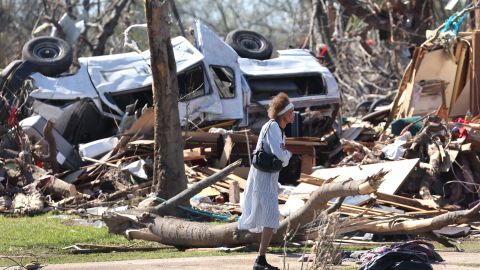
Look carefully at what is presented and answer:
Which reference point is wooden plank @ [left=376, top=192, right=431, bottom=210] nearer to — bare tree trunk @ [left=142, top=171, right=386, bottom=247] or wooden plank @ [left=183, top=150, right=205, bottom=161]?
bare tree trunk @ [left=142, top=171, right=386, bottom=247]

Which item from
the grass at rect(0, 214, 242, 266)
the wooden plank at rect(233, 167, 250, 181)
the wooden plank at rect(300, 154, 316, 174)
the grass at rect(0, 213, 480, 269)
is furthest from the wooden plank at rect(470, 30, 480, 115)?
the grass at rect(0, 214, 242, 266)

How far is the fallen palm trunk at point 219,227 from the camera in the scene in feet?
31.5

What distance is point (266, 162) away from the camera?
9047mm

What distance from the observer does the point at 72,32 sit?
2797 cm

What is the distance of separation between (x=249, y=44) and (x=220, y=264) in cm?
1226

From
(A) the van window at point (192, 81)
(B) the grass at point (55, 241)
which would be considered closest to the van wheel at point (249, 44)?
(A) the van window at point (192, 81)

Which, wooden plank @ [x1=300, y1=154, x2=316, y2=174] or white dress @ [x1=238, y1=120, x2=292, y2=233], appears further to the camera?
wooden plank @ [x1=300, y1=154, x2=316, y2=174]

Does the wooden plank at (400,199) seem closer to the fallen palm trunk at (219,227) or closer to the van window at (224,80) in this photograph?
the fallen palm trunk at (219,227)

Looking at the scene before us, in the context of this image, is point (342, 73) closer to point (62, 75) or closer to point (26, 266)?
point (62, 75)

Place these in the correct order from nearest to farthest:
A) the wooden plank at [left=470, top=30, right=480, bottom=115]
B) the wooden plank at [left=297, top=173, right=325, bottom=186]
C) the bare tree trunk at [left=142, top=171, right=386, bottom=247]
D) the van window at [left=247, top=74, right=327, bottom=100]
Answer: the bare tree trunk at [left=142, top=171, right=386, bottom=247] < the wooden plank at [left=297, top=173, right=325, bottom=186] < the wooden plank at [left=470, top=30, right=480, bottom=115] < the van window at [left=247, top=74, right=327, bottom=100]

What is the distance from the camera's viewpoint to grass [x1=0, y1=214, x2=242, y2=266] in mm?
10547

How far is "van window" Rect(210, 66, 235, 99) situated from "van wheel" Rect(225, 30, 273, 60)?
177 cm

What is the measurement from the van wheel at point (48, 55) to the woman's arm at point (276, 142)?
1053 cm

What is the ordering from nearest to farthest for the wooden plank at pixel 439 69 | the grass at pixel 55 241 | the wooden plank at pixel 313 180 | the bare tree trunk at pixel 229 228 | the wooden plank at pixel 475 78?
the bare tree trunk at pixel 229 228 < the grass at pixel 55 241 < the wooden plank at pixel 313 180 < the wooden plank at pixel 475 78 < the wooden plank at pixel 439 69
